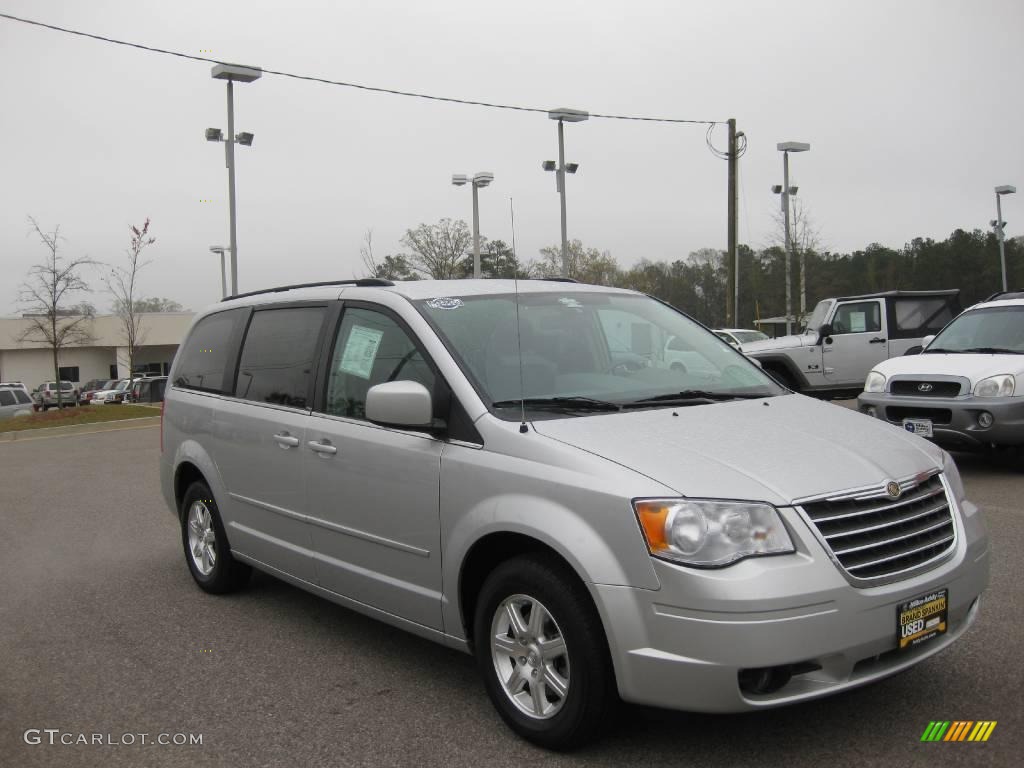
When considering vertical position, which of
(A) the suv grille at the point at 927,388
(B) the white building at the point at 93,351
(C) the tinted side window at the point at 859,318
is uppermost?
(B) the white building at the point at 93,351

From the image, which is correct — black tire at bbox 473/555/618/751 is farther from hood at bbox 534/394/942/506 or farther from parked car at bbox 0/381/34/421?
parked car at bbox 0/381/34/421

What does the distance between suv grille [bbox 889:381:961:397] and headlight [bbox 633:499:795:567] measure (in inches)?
274

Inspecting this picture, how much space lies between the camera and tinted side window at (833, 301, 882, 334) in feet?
56.0

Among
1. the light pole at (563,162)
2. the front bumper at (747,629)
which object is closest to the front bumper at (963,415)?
the front bumper at (747,629)

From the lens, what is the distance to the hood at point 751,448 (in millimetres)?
3240

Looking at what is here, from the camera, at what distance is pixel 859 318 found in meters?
17.1

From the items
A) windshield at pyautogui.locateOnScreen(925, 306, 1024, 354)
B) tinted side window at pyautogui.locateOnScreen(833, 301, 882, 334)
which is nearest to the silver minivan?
windshield at pyautogui.locateOnScreen(925, 306, 1024, 354)

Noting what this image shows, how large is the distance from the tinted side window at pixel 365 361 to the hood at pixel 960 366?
22.0 ft

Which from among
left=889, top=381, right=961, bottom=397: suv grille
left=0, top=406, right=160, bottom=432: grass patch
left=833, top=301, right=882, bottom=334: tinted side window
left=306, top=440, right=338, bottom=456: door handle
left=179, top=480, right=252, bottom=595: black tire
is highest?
left=833, top=301, right=882, bottom=334: tinted side window

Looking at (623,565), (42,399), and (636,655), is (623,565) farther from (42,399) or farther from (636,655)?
(42,399)

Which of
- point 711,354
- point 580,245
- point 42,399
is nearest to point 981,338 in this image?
point 711,354

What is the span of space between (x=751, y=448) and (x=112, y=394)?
171ft

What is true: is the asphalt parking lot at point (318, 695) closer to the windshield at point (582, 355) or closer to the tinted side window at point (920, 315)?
the windshield at point (582, 355)

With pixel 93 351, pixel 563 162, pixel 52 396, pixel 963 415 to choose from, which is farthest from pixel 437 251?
pixel 93 351
